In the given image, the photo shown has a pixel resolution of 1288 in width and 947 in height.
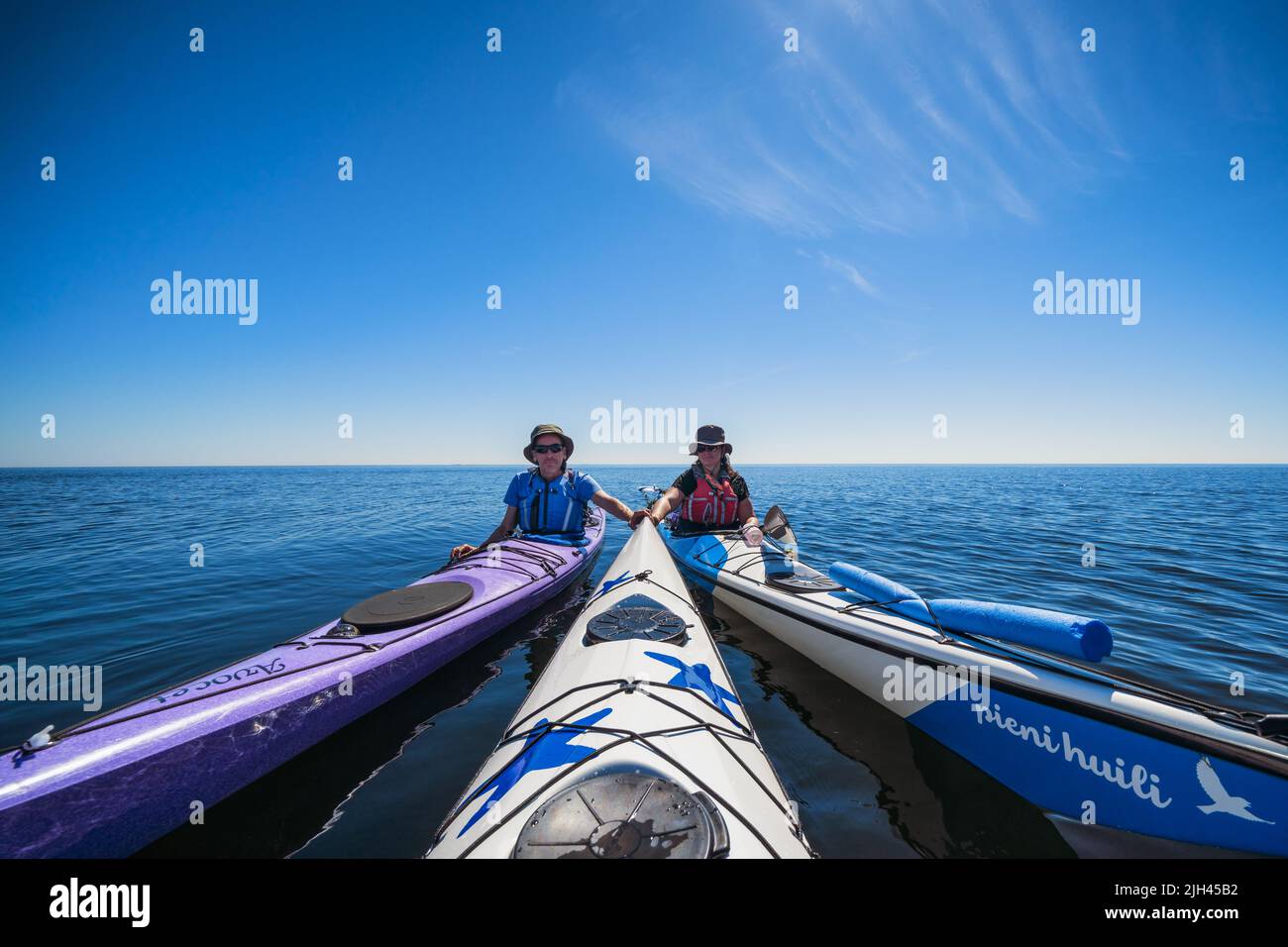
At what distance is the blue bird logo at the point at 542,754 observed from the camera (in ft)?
7.27

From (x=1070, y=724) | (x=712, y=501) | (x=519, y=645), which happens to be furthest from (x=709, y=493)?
(x=1070, y=724)

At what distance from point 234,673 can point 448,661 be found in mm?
1973

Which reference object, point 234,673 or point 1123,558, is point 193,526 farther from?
point 1123,558

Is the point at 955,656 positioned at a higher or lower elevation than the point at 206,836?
higher

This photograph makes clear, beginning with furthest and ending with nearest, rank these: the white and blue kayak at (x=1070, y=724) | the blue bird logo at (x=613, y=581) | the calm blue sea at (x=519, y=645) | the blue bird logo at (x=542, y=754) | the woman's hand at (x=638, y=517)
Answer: the woman's hand at (x=638, y=517)
the blue bird logo at (x=613, y=581)
the calm blue sea at (x=519, y=645)
the blue bird logo at (x=542, y=754)
the white and blue kayak at (x=1070, y=724)

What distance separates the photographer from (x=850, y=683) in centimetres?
454

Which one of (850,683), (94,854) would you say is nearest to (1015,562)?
(850,683)

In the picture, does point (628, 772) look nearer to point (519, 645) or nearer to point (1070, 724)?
point (1070, 724)

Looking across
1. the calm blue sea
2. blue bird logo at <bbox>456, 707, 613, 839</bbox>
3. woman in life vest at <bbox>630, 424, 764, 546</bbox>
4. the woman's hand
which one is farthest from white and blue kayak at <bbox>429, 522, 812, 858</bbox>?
woman in life vest at <bbox>630, 424, 764, 546</bbox>

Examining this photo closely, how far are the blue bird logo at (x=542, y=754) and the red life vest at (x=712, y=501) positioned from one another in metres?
5.80

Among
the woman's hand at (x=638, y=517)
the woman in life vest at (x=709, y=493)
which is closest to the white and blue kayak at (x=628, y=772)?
the woman's hand at (x=638, y=517)

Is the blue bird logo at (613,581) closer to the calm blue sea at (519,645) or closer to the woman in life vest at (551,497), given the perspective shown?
the calm blue sea at (519,645)

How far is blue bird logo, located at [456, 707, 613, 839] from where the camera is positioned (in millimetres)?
2215

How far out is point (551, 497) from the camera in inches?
294
